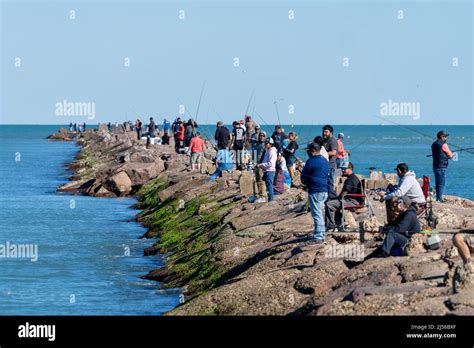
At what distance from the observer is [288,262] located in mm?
16562

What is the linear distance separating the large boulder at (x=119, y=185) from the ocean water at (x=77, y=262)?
0.96 metres

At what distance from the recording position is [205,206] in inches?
1080

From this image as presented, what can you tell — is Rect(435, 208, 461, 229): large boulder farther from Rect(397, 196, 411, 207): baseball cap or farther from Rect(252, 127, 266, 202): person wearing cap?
Rect(252, 127, 266, 202): person wearing cap

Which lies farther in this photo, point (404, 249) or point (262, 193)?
point (262, 193)

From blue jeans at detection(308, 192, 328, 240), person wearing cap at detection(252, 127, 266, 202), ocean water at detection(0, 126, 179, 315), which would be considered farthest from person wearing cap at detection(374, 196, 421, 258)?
person wearing cap at detection(252, 127, 266, 202)

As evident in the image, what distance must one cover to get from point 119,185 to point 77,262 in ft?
54.1

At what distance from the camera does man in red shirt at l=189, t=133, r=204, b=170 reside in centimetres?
3323

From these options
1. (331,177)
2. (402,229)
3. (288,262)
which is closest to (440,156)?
(331,177)

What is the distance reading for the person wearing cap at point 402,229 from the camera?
49.4 feet

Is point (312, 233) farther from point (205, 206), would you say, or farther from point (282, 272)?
point (205, 206)

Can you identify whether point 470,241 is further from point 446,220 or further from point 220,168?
point 220,168

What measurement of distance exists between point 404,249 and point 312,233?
137 inches

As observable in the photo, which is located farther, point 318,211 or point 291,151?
point 291,151
